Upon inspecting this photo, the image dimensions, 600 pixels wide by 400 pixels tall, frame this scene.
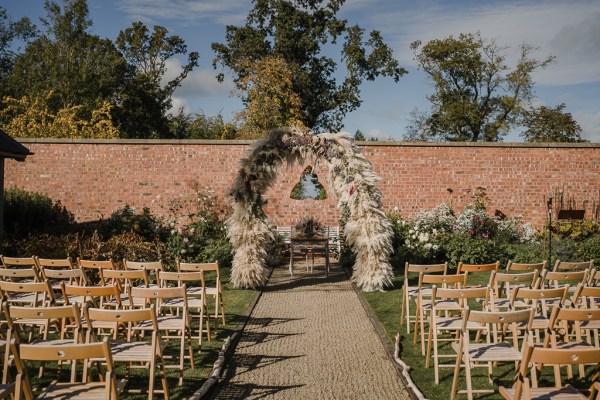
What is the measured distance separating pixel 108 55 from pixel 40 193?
20.6 metres

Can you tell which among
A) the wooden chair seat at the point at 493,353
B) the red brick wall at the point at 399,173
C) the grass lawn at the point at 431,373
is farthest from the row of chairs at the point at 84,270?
the red brick wall at the point at 399,173

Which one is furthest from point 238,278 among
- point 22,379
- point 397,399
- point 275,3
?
point 275,3

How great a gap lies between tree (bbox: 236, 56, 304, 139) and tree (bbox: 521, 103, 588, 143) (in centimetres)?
1917

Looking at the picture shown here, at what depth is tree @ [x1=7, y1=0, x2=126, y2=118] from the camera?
32406 mm

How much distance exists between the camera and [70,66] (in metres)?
34.1

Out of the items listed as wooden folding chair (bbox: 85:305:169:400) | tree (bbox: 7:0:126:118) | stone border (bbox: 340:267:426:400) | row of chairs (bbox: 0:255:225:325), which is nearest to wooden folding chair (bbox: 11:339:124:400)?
wooden folding chair (bbox: 85:305:169:400)

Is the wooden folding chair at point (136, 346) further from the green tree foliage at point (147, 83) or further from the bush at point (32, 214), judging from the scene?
the green tree foliage at point (147, 83)

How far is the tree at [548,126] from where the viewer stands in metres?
39.8

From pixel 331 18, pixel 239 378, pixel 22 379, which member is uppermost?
pixel 331 18

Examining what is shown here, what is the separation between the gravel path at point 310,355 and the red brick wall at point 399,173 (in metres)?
6.85

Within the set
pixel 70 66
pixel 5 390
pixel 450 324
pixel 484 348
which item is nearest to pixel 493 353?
pixel 484 348

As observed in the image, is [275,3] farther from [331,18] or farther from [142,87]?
[142,87]

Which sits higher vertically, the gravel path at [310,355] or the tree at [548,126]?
the tree at [548,126]

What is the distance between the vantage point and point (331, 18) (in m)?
32.6
